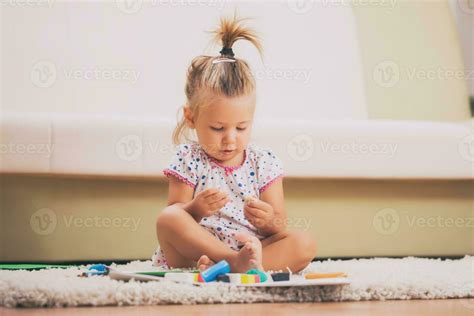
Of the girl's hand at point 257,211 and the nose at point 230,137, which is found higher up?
the nose at point 230,137

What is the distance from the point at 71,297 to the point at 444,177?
1.28m

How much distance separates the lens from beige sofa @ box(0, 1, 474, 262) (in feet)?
5.87

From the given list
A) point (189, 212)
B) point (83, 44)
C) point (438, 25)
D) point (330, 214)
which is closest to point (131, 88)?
point (83, 44)

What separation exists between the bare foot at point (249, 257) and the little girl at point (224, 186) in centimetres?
1

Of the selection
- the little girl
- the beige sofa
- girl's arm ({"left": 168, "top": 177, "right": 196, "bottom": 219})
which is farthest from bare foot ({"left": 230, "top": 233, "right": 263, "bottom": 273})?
the beige sofa

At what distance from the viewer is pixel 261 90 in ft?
7.35

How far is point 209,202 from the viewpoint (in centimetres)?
133

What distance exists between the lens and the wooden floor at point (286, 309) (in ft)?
3.16

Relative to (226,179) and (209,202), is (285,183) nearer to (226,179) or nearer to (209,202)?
(226,179)

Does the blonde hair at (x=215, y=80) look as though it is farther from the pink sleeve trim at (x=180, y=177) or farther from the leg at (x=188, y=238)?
the leg at (x=188, y=238)

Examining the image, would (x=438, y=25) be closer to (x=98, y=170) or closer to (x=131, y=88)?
(x=131, y=88)

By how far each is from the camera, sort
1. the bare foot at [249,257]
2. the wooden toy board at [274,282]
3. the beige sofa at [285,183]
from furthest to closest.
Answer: the beige sofa at [285,183]
the bare foot at [249,257]
the wooden toy board at [274,282]

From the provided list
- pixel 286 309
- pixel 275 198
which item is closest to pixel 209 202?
pixel 275 198

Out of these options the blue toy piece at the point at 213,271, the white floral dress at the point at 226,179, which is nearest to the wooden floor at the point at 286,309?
the blue toy piece at the point at 213,271
